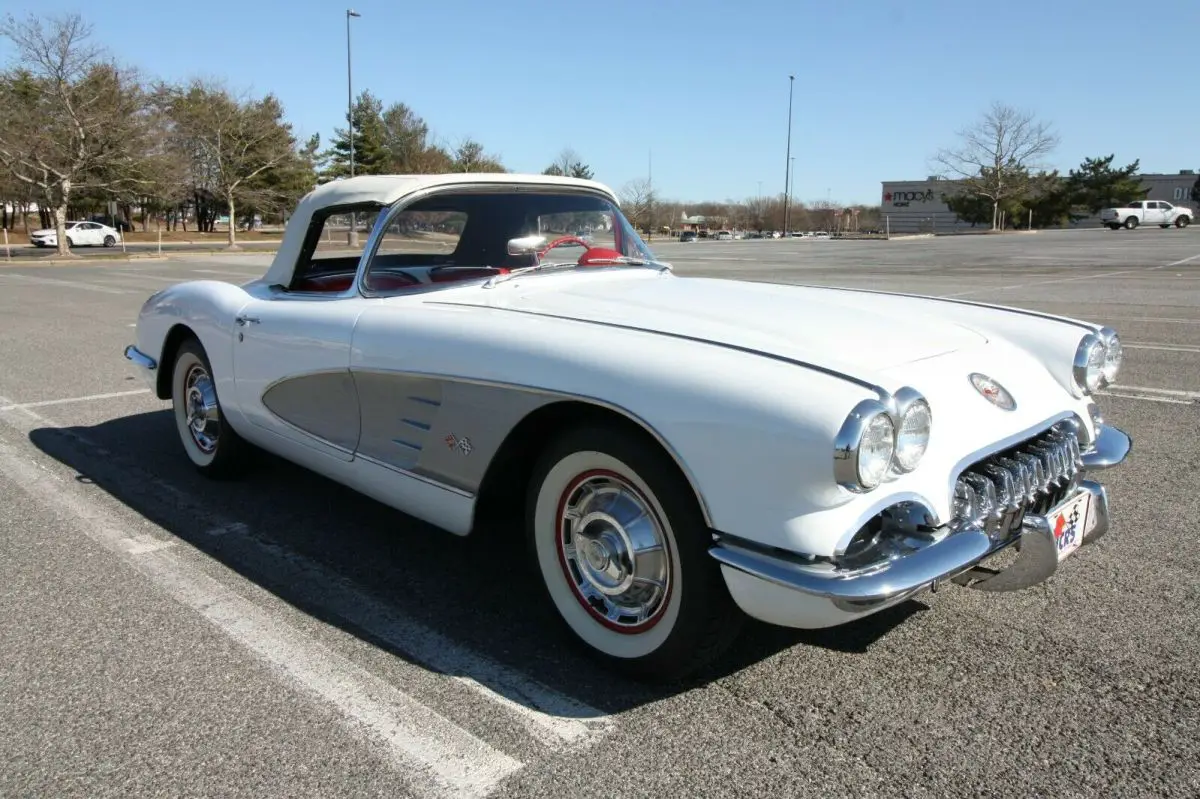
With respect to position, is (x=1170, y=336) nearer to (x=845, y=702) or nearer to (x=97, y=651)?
(x=845, y=702)

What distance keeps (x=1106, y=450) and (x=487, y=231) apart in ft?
8.03

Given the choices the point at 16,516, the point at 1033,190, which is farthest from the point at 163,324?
the point at 1033,190

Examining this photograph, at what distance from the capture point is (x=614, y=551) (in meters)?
2.44

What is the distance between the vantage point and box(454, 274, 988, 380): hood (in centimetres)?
244

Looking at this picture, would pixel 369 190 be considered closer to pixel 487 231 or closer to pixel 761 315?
pixel 487 231

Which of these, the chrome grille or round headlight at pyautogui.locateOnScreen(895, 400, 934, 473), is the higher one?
round headlight at pyautogui.locateOnScreen(895, 400, 934, 473)

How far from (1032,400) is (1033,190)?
67175mm

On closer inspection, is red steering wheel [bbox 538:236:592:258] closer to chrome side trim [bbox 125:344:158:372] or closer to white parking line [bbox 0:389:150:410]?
chrome side trim [bbox 125:344:158:372]

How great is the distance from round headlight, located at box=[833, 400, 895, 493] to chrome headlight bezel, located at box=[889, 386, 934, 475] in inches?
0.9

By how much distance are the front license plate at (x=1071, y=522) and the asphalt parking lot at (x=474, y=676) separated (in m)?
0.31

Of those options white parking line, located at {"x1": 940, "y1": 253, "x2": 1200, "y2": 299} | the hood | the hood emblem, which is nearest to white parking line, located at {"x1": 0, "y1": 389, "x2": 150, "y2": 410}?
the hood

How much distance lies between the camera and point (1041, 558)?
243 centimetres

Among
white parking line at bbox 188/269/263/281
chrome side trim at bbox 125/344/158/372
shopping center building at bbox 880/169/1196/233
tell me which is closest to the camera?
chrome side trim at bbox 125/344/158/372

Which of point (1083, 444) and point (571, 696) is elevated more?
point (1083, 444)
